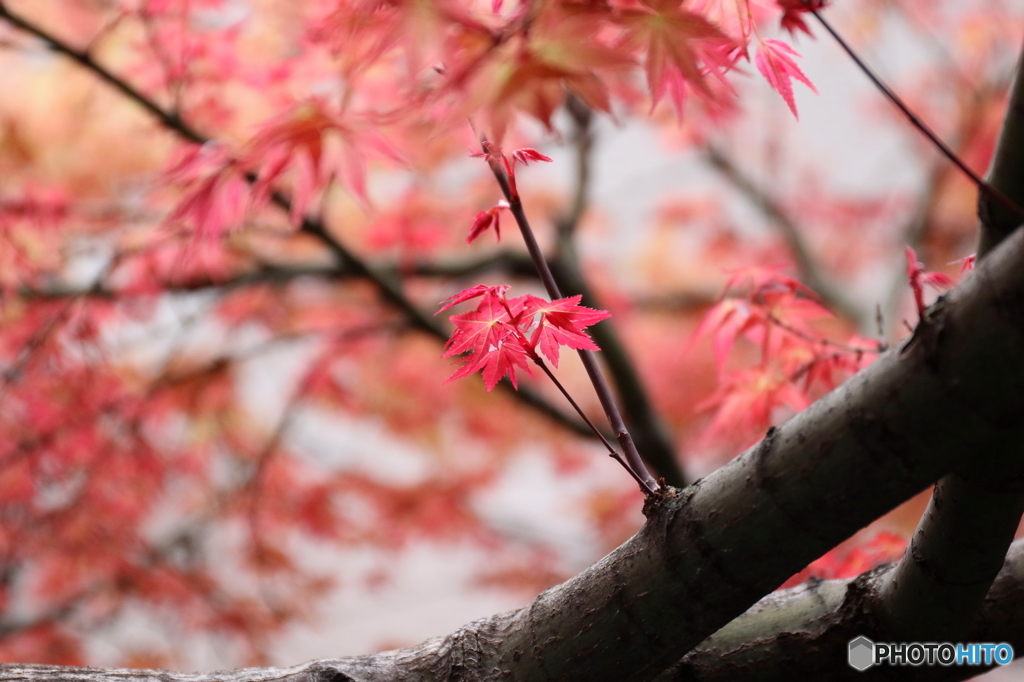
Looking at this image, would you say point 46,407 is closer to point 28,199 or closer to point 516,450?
point 28,199

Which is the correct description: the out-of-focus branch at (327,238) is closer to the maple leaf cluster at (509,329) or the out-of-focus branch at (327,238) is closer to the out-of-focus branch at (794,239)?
the maple leaf cluster at (509,329)

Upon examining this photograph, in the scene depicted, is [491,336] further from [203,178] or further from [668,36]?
[203,178]

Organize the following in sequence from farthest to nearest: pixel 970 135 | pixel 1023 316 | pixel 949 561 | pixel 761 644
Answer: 1. pixel 970 135
2. pixel 761 644
3. pixel 949 561
4. pixel 1023 316

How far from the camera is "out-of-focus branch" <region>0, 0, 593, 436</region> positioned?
52.8 inches

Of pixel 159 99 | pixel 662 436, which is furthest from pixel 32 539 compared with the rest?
pixel 662 436

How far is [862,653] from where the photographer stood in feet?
2.35

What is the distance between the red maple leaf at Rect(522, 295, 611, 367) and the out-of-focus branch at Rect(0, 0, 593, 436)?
1.53ft

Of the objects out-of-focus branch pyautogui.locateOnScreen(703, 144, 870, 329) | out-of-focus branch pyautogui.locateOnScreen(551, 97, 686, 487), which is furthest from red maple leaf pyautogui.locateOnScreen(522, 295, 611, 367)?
out-of-focus branch pyautogui.locateOnScreen(703, 144, 870, 329)

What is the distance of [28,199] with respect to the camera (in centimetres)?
181

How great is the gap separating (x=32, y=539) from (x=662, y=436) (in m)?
1.94

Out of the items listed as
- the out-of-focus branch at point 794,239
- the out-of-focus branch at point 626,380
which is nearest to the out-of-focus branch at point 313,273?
the out-of-focus branch at point 626,380

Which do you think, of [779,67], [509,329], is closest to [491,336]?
[509,329]

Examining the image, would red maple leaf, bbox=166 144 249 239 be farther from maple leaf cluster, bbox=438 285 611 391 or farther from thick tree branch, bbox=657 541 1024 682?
thick tree branch, bbox=657 541 1024 682

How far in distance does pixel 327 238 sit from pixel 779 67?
3.80ft
